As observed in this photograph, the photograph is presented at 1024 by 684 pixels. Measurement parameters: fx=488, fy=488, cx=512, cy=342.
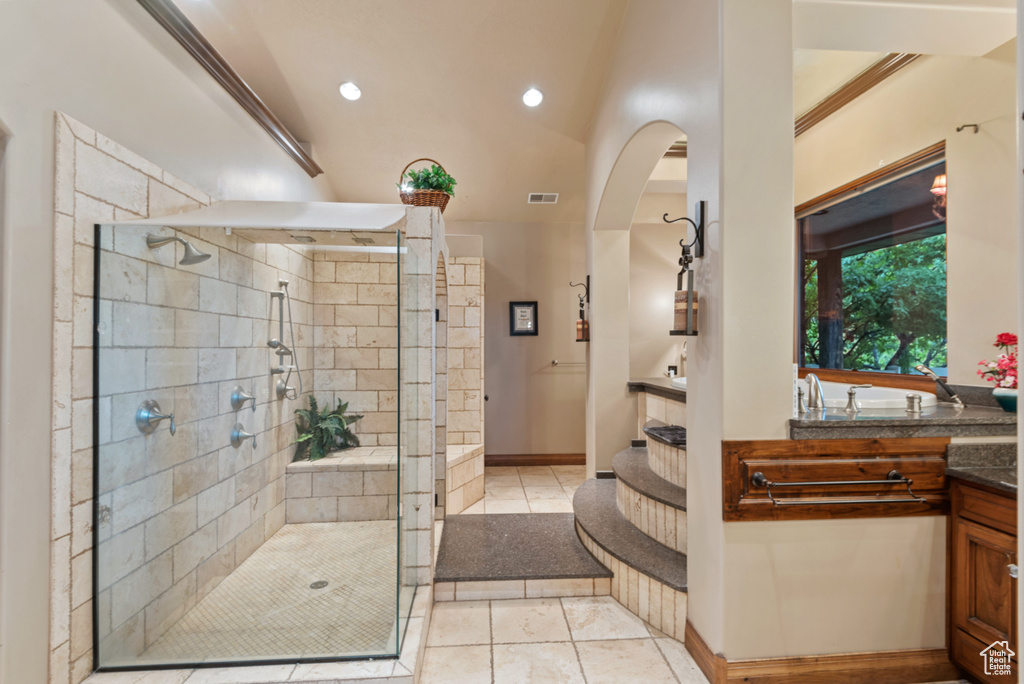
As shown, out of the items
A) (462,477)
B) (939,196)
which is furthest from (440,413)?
(939,196)

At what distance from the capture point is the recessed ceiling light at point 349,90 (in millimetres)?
3664

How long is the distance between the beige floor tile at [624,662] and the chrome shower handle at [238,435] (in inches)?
64.9

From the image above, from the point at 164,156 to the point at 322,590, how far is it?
6.42ft

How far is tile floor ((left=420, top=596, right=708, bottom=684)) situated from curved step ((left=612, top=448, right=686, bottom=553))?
43 centimetres

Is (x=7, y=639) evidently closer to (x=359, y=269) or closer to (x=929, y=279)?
(x=359, y=269)

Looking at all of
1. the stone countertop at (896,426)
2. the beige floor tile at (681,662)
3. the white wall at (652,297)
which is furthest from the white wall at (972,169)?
the white wall at (652,297)

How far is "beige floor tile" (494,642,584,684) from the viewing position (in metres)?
1.96

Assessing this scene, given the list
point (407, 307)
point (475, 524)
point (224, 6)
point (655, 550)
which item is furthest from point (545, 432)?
point (224, 6)

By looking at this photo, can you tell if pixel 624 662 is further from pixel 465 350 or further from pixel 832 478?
pixel 465 350

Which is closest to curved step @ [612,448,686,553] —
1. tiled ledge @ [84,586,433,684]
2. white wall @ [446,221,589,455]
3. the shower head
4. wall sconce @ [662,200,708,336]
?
wall sconce @ [662,200,708,336]

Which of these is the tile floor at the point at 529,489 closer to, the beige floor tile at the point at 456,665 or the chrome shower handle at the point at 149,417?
the beige floor tile at the point at 456,665

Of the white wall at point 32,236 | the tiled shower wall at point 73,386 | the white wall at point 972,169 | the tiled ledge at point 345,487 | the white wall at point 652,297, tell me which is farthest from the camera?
the white wall at point 652,297

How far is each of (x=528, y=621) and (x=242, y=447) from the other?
1554 mm

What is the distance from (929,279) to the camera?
2.92m
